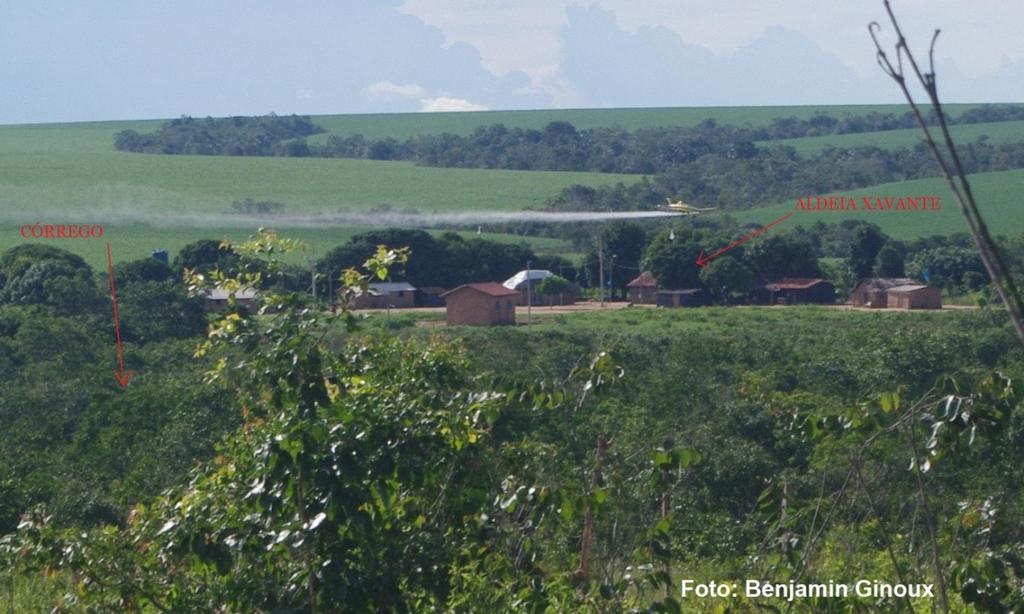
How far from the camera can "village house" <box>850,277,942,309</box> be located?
135 ft

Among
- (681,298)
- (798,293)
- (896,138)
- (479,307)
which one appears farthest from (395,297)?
(896,138)

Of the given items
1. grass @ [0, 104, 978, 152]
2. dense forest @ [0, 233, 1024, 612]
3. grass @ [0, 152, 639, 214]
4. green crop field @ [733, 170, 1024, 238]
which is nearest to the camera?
dense forest @ [0, 233, 1024, 612]

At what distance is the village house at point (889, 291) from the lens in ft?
135

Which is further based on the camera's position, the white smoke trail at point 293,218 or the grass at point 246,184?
the grass at point 246,184

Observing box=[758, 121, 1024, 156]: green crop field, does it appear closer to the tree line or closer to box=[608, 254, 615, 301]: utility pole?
the tree line

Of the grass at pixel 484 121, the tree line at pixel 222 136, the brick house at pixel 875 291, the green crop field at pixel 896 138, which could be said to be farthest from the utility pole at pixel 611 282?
the grass at pixel 484 121

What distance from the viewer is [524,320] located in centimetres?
3916

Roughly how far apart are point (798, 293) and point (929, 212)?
85.6ft

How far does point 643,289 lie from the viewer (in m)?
46.1

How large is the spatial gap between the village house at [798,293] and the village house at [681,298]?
1.85 meters

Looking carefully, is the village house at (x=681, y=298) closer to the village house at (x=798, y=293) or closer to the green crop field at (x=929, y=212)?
the village house at (x=798, y=293)

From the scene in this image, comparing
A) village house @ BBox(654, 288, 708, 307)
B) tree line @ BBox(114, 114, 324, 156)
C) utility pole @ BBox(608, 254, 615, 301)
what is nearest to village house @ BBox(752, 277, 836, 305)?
village house @ BBox(654, 288, 708, 307)

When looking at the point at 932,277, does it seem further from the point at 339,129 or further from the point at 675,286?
the point at 339,129

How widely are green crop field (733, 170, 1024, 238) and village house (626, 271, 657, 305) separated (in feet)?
61.5
